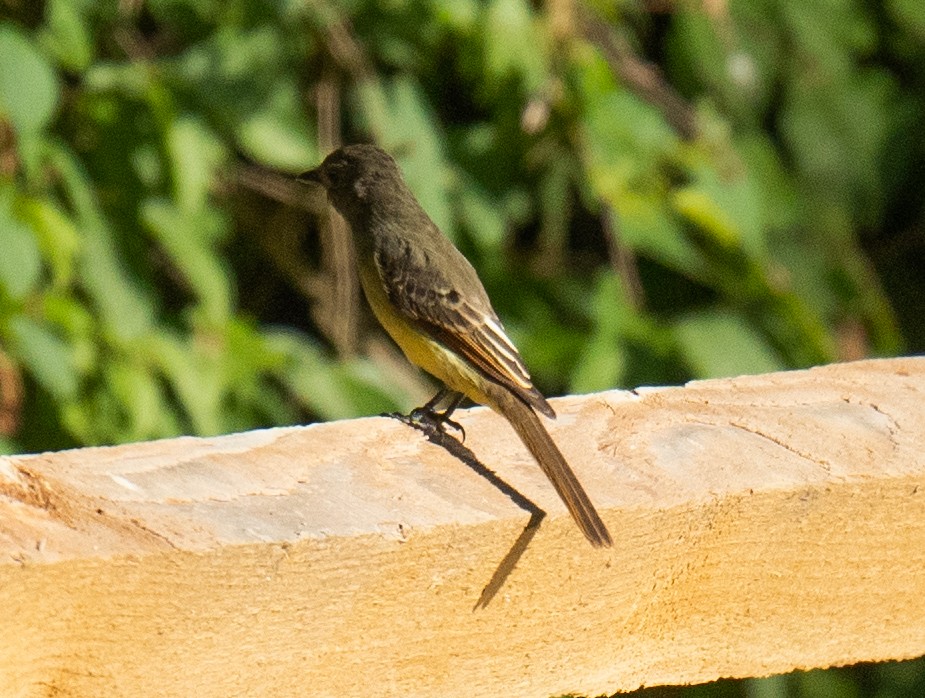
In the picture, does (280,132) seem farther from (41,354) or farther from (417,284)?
(41,354)

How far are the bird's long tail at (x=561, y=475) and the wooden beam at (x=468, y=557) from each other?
2cm

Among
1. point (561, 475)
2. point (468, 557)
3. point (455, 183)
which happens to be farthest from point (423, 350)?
point (468, 557)

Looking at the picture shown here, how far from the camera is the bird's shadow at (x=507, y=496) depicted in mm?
1852

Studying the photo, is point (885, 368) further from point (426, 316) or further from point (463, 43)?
point (463, 43)

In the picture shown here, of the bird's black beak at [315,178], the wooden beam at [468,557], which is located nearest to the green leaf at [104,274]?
the bird's black beak at [315,178]

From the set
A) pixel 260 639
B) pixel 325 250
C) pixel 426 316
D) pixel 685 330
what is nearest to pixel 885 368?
pixel 260 639

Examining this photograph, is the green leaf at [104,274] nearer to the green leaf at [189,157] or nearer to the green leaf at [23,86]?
the green leaf at [189,157]

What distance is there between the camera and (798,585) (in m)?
2.01

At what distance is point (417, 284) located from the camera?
4.19 meters

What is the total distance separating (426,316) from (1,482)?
2.46 m

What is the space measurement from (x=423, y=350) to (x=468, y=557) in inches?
90.4

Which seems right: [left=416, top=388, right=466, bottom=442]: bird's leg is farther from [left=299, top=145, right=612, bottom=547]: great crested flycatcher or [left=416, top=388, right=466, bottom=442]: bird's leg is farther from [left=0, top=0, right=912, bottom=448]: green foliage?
[left=0, top=0, right=912, bottom=448]: green foliage

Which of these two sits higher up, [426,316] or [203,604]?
[203,604]

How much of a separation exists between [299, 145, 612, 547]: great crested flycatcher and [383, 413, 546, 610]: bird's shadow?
1.01 meters
